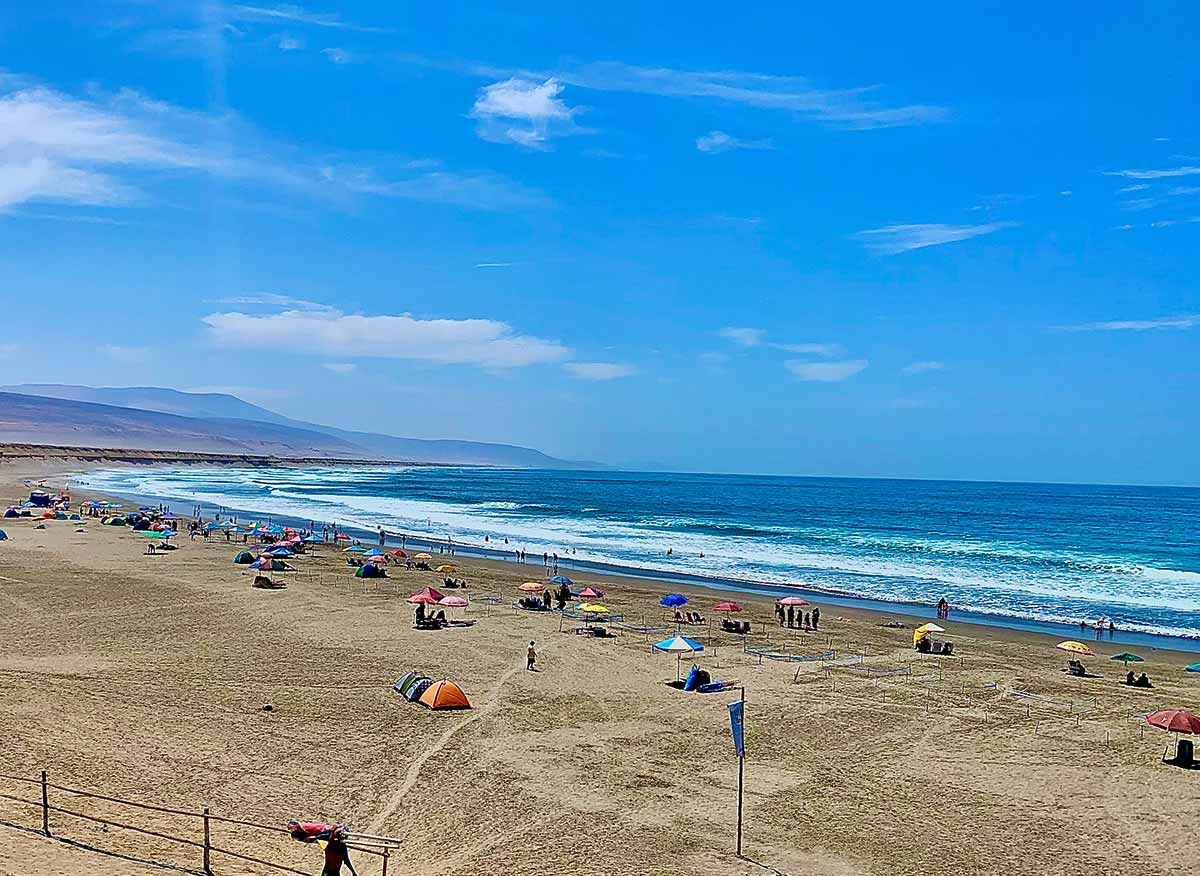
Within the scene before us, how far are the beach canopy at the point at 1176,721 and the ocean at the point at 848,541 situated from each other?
1651cm

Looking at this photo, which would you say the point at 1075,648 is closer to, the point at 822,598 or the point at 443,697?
the point at 822,598

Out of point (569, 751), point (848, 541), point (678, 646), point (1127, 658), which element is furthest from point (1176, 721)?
point (848, 541)

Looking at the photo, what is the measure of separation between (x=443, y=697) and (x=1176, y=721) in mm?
15116

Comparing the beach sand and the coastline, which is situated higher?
the coastline

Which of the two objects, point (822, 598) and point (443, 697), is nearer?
point (443, 697)

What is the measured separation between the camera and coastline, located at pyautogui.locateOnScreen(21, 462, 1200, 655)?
3234 cm

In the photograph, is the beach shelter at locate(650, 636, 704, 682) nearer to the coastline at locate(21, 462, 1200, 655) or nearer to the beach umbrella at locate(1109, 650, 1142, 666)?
the coastline at locate(21, 462, 1200, 655)

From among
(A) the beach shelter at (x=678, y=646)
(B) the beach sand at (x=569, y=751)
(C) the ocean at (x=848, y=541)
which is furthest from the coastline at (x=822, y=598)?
(A) the beach shelter at (x=678, y=646)

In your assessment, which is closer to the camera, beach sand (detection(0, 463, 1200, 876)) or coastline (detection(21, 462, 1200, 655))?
beach sand (detection(0, 463, 1200, 876))

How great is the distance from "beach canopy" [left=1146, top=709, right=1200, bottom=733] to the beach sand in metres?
0.44

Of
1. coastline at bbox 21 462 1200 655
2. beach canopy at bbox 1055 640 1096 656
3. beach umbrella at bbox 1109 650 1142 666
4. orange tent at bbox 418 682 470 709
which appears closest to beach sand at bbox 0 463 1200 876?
orange tent at bbox 418 682 470 709

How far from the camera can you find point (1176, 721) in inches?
744

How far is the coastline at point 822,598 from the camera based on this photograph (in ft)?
106

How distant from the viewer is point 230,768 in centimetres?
1561
